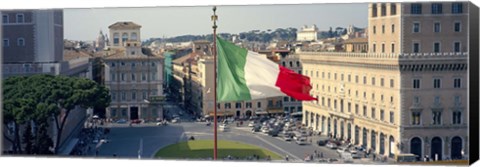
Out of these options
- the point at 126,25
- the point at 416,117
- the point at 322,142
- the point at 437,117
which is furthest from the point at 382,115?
the point at 126,25

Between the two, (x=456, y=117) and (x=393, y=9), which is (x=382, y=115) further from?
(x=393, y=9)

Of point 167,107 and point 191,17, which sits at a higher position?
point 191,17

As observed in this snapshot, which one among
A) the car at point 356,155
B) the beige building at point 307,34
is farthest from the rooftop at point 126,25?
the car at point 356,155

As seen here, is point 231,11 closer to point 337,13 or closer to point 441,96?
point 337,13

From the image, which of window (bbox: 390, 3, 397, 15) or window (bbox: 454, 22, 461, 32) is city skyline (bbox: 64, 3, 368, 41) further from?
window (bbox: 454, 22, 461, 32)

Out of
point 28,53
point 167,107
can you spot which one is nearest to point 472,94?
point 167,107

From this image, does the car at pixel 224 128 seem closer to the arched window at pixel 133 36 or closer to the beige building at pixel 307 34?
the beige building at pixel 307 34

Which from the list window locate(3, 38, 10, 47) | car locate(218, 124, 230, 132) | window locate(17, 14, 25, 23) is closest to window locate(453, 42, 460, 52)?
car locate(218, 124, 230, 132)

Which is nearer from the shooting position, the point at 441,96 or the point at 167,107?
the point at 441,96
